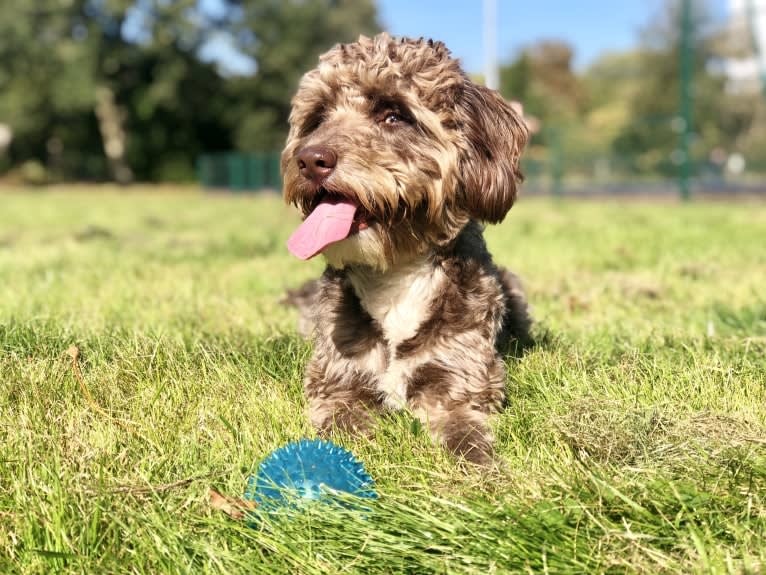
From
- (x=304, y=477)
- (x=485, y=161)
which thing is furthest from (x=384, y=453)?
(x=485, y=161)

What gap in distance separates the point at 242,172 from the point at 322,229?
38.6 meters

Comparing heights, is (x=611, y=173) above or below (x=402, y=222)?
below

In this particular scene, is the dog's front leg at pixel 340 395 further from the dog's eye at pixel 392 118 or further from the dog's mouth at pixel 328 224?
the dog's eye at pixel 392 118

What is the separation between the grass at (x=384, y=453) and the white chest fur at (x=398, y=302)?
0.28 metres

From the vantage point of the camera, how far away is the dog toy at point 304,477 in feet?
8.21

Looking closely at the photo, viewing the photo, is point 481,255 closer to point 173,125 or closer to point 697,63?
point 697,63

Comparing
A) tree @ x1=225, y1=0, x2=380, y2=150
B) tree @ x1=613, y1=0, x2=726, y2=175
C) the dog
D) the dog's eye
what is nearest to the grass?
the dog

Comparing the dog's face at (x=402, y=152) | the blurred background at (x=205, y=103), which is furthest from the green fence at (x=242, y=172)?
the dog's face at (x=402, y=152)

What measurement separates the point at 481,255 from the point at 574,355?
2.33 ft

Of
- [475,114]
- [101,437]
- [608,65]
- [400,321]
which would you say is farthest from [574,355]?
[608,65]

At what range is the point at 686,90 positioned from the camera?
2020 centimetres

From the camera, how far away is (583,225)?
1227cm

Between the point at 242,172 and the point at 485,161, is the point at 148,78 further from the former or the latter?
the point at 485,161

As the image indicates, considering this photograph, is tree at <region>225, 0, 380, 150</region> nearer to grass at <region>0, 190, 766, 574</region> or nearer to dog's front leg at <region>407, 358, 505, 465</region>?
grass at <region>0, 190, 766, 574</region>
